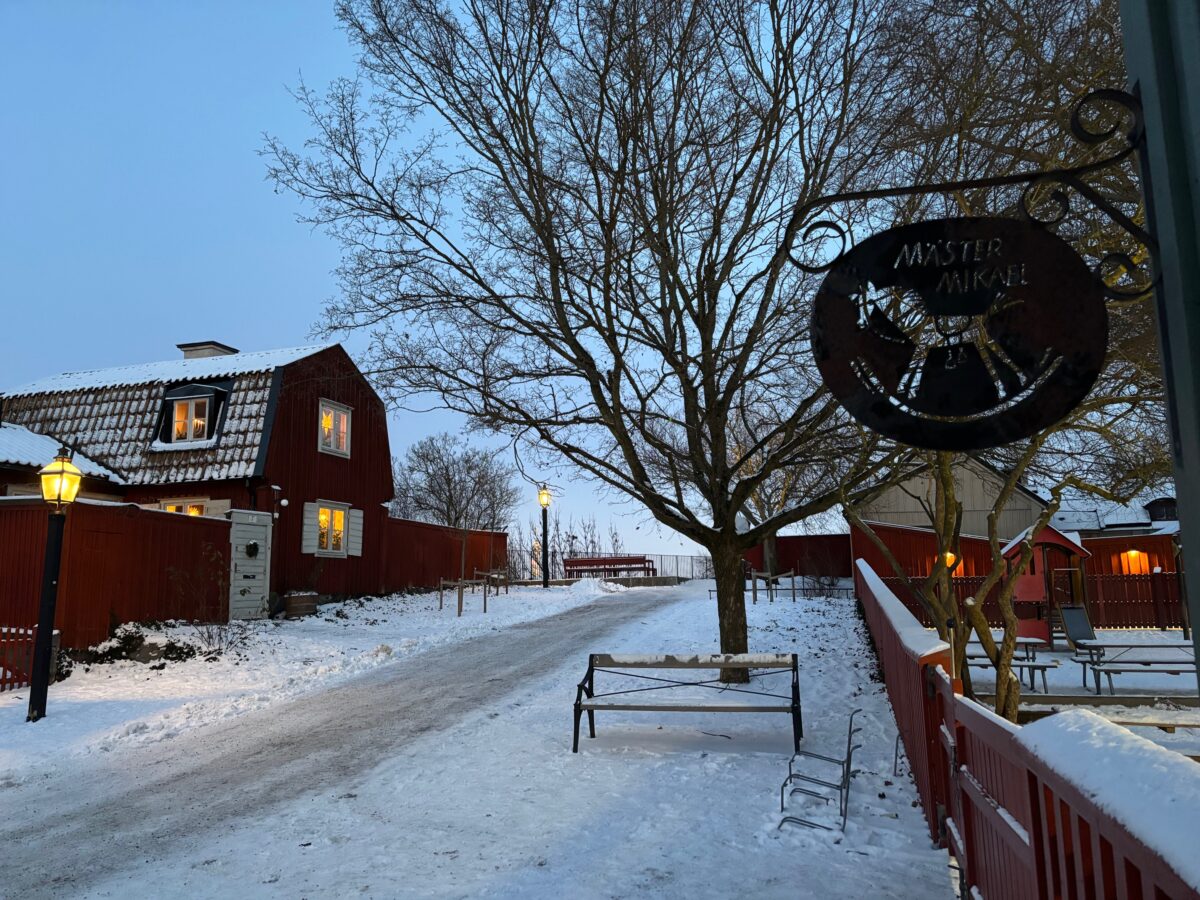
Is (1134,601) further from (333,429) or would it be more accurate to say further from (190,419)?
(190,419)

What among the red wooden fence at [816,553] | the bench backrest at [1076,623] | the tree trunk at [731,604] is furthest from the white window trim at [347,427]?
the bench backrest at [1076,623]

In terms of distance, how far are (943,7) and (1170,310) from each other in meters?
5.49

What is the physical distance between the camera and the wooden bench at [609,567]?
38.2 m

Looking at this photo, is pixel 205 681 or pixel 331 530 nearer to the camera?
pixel 205 681

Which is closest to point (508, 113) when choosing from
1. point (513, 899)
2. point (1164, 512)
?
point (513, 899)

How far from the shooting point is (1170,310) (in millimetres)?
2568

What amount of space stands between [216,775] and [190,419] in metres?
17.1

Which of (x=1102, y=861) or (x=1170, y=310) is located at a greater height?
(x=1170, y=310)

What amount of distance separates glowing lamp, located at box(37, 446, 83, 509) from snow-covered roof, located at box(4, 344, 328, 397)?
39.2 ft

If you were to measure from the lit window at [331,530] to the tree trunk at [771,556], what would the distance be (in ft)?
51.4

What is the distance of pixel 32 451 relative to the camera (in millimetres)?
19734

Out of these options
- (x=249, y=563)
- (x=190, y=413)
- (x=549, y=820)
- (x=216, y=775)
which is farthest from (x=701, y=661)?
(x=190, y=413)

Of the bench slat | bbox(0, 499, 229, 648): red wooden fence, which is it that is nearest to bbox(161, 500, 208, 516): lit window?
bbox(0, 499, 229, 648): red wooden fence

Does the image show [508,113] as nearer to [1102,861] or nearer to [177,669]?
[177,669]
